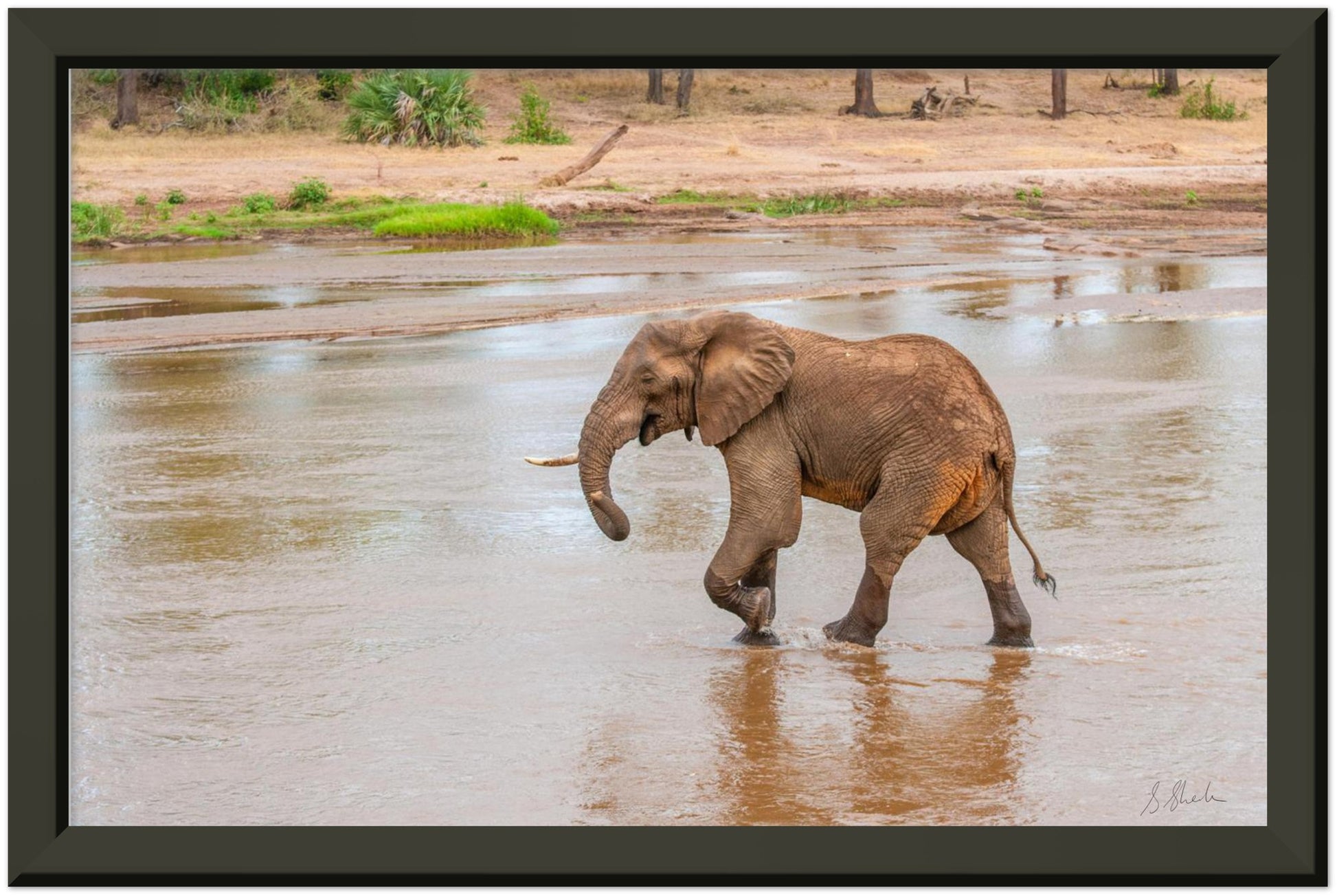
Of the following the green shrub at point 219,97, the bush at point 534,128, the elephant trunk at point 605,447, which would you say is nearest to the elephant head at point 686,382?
the elephant trunk at point 605,447

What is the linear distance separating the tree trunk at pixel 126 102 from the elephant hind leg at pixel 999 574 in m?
25.3

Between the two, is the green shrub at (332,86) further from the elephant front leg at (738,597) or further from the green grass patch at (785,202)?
the elephant front leg at (738,597)

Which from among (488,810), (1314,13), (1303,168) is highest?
(1314,13)

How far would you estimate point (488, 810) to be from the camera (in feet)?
17.6

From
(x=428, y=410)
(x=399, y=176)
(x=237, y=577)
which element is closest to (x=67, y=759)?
(x=237, y=577)

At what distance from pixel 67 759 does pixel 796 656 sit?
3.41m

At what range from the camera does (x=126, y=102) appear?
29859 mm

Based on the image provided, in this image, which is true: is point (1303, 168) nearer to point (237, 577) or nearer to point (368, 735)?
point (368, 735)

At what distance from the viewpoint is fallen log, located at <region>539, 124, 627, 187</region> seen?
27953mm

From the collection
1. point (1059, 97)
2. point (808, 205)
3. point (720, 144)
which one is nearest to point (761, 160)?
point (720, 144)

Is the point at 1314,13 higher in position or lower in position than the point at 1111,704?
higher

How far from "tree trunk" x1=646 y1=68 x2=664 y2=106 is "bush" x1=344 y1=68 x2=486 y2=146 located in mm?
4981

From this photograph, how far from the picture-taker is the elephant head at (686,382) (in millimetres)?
6793
